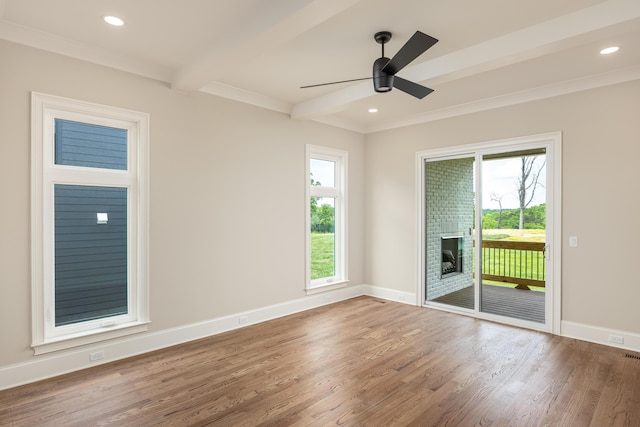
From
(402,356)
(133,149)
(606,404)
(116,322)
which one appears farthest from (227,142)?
(606,404)

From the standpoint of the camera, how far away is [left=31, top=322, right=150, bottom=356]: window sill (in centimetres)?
295

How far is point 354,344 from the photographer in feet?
12.3

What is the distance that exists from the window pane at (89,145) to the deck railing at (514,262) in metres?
4.36

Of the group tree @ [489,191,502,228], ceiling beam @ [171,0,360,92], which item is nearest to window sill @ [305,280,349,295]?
tree @ [489,191,502,228]

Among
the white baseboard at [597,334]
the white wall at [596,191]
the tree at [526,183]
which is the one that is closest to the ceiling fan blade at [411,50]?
the white wall at [596,191]

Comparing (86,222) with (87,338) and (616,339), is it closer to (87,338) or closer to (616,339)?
(87,338)

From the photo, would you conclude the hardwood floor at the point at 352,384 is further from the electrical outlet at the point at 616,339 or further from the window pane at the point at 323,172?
the window pane at the point at 323,172

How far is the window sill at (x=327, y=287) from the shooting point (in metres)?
5.11

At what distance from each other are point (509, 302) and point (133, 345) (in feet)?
14.2

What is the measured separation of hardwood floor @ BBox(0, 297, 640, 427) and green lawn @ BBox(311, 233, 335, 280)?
1.37 meters

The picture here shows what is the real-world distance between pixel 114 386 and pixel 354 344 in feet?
7.17

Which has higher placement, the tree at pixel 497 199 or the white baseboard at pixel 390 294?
the tree at pixel 497 199

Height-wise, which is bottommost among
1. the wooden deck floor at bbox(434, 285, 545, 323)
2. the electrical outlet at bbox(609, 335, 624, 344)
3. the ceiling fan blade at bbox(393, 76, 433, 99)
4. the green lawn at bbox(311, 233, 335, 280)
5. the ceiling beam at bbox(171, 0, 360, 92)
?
the electrical outlet at bbox(609, 335, 624, 344)

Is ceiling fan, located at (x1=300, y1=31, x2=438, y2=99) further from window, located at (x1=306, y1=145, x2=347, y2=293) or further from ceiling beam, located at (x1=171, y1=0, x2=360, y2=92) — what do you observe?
window, located at (x1=306, y1=145, x2=347, y2=293)
